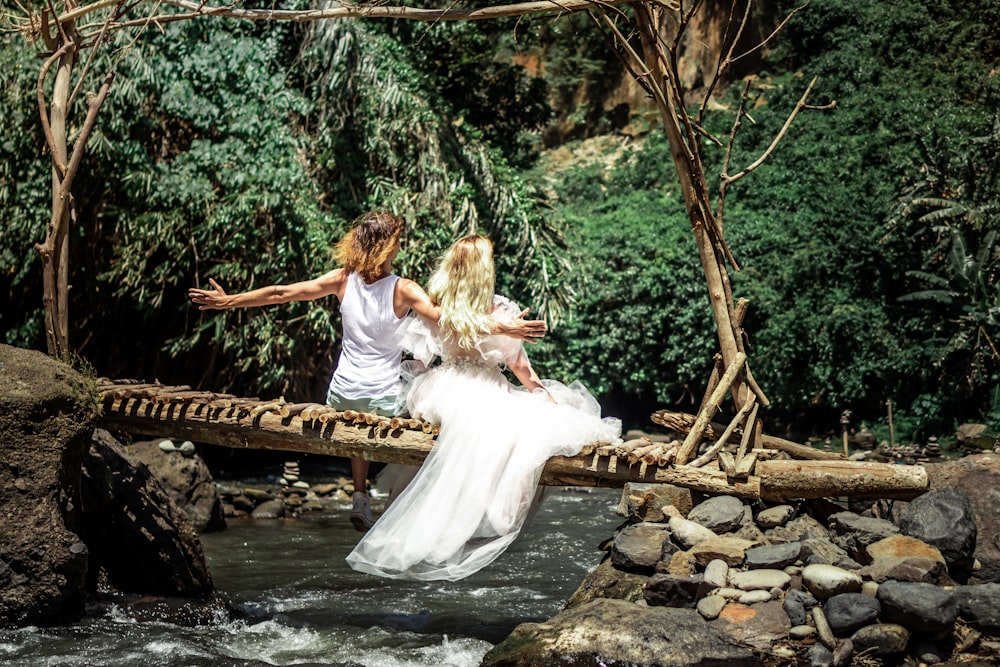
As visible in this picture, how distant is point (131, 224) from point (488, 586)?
254 inches

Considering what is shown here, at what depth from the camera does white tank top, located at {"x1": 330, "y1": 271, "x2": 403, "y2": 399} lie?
19.6ft

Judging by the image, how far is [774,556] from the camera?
550 cm

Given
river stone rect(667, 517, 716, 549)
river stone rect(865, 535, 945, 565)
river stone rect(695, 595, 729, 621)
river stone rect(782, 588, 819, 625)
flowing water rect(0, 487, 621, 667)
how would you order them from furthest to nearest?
river stone rect(667, 517, 716, 549), flowing water rect(0, 487, 621, 667), river stone rect(865, 535, 945, 565), river stone rect(695, 595, 729, 621), river stone rect(782, 588, 819, 625)

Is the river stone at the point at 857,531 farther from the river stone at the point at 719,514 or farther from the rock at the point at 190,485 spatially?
the rock at the point at 190,485

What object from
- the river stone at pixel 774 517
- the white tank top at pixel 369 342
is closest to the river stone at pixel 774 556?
the river stone at pixel 774 517

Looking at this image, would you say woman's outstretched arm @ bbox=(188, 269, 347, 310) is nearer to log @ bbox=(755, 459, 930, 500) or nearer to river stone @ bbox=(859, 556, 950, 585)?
log @ bbox=(755, 459, 930, 500)

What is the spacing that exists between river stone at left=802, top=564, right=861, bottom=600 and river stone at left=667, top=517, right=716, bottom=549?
2.54 ft

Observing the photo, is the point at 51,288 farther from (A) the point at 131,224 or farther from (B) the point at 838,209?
(B) the point at 838,209

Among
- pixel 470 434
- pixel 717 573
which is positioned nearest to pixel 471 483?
pixel 470 434

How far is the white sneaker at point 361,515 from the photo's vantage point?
19.2 ft

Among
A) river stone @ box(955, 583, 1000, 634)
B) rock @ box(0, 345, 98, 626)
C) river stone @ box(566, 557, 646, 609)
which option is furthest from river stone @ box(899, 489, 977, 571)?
rock @ box(0, 345, 98, 626)

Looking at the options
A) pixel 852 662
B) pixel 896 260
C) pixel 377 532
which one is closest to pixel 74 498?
pixel 377 532

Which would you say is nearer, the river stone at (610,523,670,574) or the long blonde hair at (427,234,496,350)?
the long blonde hair at (427,234,496,350)

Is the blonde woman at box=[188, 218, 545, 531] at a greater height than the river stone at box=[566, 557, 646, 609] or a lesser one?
greater
